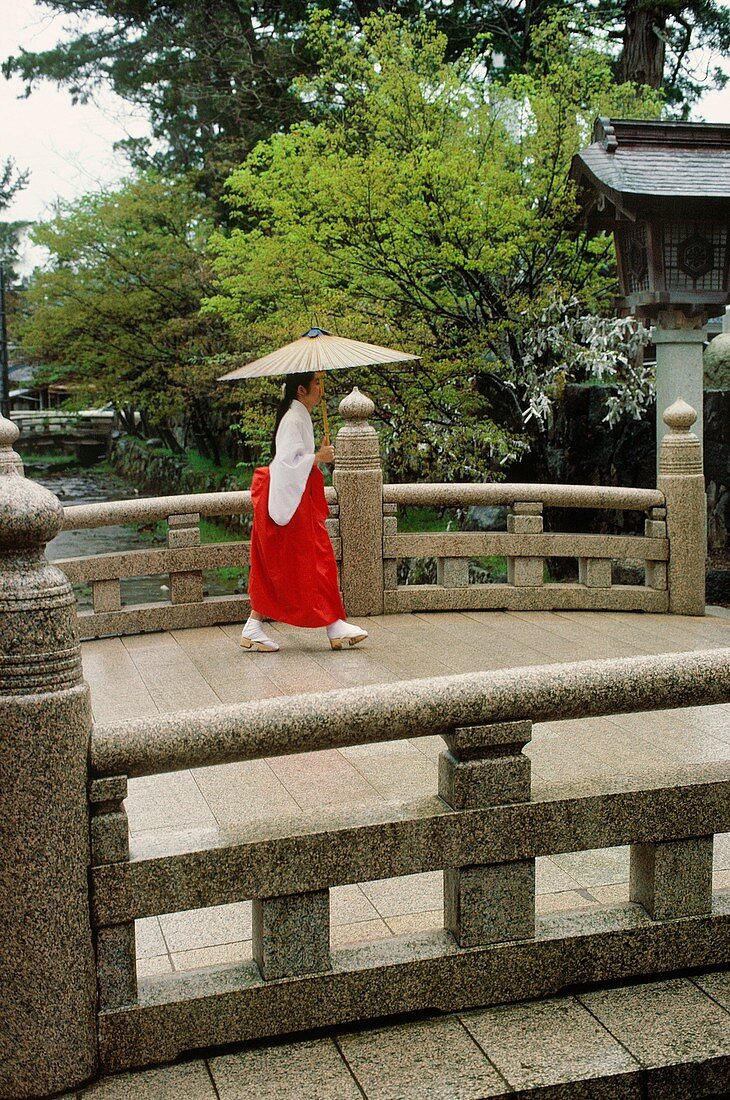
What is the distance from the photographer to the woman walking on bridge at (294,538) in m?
Result: 7.70

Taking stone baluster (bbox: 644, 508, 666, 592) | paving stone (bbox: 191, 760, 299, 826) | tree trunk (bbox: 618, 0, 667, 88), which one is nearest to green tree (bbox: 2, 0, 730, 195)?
tree trunk (bbox: 618, 0, 667, 88)

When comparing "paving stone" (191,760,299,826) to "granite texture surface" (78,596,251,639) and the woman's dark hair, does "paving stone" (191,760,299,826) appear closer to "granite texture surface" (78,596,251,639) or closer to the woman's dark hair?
the woman's dark hair

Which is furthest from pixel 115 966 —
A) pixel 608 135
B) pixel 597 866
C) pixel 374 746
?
pixel 608 135

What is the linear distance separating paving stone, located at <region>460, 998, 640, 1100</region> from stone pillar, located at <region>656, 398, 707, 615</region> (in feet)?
21.5

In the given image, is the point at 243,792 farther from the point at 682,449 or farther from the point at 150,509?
the point at 682,449

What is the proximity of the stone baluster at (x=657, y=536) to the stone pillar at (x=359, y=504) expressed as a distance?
2286 mm

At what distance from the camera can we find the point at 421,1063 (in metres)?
3.09

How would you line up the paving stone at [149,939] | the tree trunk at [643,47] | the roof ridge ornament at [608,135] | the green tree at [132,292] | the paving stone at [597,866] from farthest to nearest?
the green tree at [132,292]
the tree trunk at [643,47]
the roof ridge ornament at [608,135]
the paving stone at [597,866]
the paving stone at [149,939]

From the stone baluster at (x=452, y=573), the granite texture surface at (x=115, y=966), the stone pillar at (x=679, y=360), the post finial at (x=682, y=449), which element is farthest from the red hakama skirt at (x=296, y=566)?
the granite texture surface at (x=115, y=966)

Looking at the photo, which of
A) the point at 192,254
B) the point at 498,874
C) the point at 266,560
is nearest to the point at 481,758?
the point at 498,874

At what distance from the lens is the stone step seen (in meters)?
2.99

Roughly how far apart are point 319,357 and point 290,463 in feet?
2.33

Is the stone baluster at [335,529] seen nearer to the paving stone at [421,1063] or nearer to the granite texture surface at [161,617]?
the granite texture surface at [161,617]

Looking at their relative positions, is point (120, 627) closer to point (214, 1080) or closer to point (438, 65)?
point (214, 1080)
